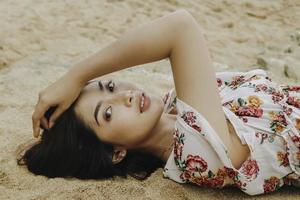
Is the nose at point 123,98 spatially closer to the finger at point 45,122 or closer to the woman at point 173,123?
the woman at point 173,123

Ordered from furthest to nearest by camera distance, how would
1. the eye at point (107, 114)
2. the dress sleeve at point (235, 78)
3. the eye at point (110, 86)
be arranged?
the dress sleeve at point (235, 78) < the eye at point (110, 86) < the eye at point (107, 114)

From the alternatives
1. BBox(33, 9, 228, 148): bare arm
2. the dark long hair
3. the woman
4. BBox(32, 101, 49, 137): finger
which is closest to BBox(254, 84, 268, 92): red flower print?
the woman

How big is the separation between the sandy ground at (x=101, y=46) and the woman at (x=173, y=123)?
0.31ft

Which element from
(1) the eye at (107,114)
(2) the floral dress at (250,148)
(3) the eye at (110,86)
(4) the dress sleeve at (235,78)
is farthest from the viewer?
(4) the dress sleeve at (235,78)

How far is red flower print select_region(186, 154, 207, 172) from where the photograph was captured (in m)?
2.14

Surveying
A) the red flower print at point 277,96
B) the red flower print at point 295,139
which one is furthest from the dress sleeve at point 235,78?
the red flower print at point 295,139

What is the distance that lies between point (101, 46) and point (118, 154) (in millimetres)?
2298

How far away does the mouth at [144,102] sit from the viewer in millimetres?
2225

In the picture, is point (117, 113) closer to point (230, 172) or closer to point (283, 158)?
point (230, 172)

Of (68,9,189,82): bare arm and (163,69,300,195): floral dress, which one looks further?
(68,9,189,82): bare arm

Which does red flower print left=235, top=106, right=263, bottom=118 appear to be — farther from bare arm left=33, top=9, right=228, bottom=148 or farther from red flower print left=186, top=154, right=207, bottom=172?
red flower print left=186, top=154, right=207, bottom=172

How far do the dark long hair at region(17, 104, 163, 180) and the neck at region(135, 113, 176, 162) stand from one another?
3.4 inches

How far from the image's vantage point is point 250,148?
2.16 m

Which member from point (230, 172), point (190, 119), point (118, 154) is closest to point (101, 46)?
point (118, 154)
